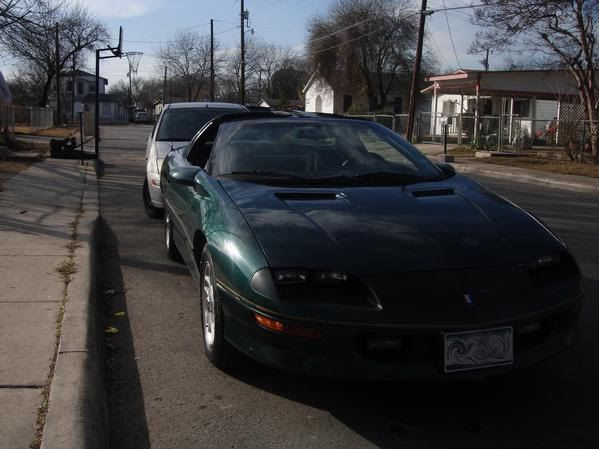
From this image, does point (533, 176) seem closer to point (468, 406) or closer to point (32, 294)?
point (32, 294)

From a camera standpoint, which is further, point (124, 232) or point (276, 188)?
point (124, 232)

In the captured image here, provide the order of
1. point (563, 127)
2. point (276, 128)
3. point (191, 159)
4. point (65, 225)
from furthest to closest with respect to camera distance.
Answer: point (563, 127)
point (65, 225)
point (191, 159)
point (276, 128)

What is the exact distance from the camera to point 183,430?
10.4 feet

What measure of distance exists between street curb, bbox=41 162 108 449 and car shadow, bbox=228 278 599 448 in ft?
2.71

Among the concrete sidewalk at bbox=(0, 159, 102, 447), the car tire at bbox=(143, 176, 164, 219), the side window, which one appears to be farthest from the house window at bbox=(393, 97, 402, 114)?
the side window

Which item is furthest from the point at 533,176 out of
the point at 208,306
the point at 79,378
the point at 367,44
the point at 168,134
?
the point at 367,44

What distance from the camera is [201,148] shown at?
5898 mm

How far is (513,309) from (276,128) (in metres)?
2.54

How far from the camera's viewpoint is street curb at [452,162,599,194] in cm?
1454

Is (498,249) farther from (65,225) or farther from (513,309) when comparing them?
(65,225)

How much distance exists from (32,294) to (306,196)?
95.2 inches

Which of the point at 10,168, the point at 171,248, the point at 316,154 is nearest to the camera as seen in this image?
the point at 316,154

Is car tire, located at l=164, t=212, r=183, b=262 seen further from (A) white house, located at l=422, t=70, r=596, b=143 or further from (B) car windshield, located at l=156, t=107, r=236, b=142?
(A) white house, located at l=422, t=70, r=596, b=143

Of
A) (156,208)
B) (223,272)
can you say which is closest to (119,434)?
(223,272)
